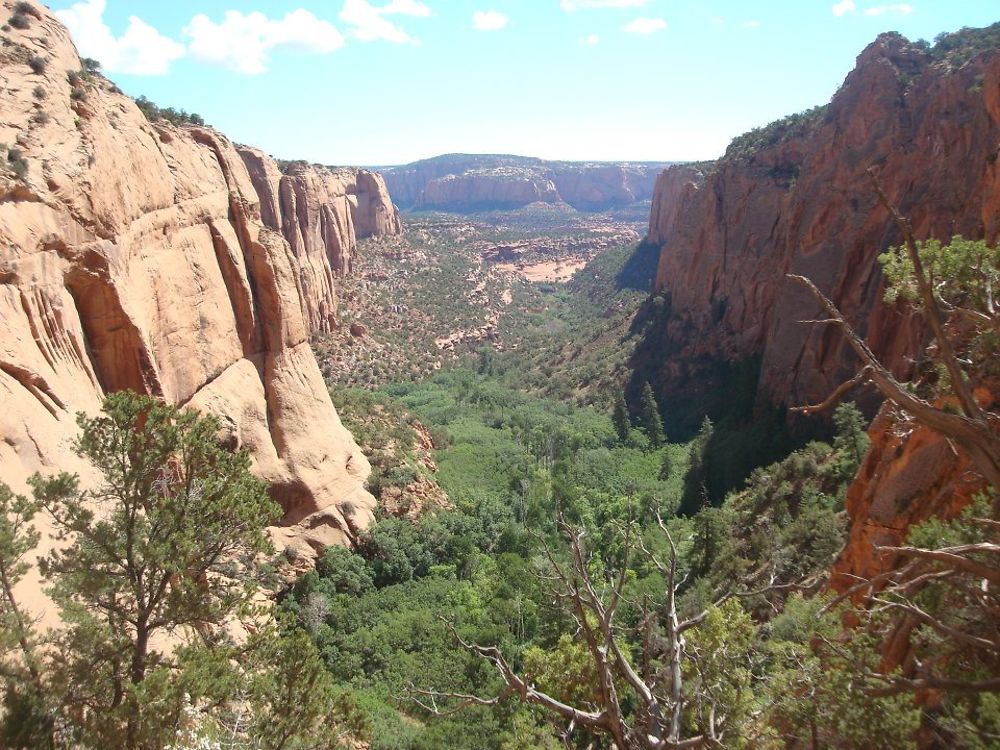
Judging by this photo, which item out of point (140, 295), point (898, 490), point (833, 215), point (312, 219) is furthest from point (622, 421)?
point (140, 295)

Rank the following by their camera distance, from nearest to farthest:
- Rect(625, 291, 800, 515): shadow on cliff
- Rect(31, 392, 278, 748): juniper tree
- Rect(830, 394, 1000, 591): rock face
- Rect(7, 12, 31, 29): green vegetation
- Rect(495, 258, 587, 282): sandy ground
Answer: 1. Rect(31, 392, 278, 748): juniper tree
2. Rect(830, 394, 1000, 591): rock face
3. Rect(7, 12, 31, 29): green vegetation
4. Rect(625, 291, 800, 515): shadow on cliff
5. Rect(495, 258, 587, 282): sandy ground

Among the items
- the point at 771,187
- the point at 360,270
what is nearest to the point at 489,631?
the point at 771,187

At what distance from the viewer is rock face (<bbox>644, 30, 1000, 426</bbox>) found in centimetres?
3344

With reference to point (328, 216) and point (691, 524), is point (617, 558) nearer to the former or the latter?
point (691, 524)

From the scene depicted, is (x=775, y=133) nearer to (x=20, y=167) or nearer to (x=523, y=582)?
(x=523, y=582)

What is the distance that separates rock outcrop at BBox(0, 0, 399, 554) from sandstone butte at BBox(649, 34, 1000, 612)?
16076 millimetres

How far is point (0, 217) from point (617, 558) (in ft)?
87.8

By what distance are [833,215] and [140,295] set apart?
38.8 m

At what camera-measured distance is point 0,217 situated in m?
15.2

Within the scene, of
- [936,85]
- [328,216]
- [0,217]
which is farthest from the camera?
[328,216]

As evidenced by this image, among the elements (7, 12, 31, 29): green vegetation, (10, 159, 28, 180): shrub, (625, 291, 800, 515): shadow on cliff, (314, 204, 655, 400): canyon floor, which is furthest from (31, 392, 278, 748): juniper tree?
(314, 204, 655, 400): canyon floor

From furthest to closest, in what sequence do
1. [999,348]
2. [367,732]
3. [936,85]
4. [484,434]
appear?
[484,434]
[936,85]
[367,732]
[999,348]

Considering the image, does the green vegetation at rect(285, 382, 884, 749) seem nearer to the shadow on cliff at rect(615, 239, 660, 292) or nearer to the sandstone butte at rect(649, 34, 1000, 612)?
the sandstone butte at rect(649, 34, 1000, 612)

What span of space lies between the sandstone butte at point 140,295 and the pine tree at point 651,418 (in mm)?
26822
